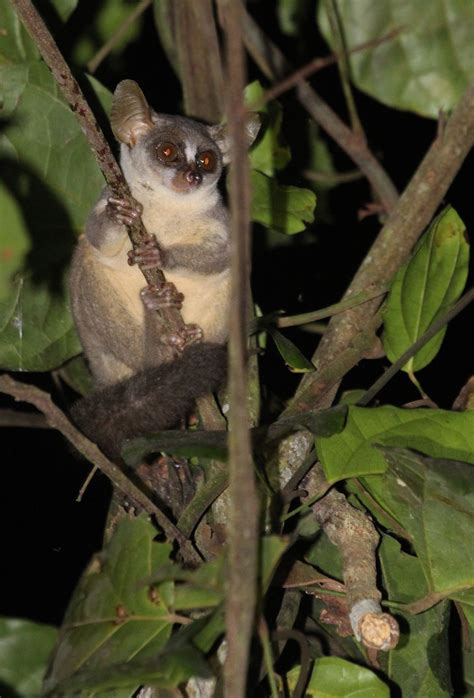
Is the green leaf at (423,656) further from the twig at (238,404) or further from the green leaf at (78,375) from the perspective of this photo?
the green leaf at (78,375)

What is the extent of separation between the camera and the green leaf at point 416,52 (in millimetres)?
3258

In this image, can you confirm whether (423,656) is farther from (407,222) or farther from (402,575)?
(407,222)


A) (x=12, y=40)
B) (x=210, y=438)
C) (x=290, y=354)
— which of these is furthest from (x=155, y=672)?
(x=12, y=40)

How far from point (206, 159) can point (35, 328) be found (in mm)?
869

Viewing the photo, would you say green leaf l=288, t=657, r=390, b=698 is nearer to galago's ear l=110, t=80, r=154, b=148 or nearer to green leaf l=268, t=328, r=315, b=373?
green leaf l=268, t=328, r=315, b=373

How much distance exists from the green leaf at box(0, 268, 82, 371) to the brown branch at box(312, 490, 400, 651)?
129cm

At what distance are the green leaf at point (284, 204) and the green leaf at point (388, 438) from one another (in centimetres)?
94

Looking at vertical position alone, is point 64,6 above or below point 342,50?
above

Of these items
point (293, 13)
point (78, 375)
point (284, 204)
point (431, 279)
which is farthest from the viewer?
point (293, 13)

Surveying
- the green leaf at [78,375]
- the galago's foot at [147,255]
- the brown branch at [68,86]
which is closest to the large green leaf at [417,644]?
the galago's foot at [147,255]

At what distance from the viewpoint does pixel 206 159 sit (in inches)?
130

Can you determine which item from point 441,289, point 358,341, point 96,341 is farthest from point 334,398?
point 96,341

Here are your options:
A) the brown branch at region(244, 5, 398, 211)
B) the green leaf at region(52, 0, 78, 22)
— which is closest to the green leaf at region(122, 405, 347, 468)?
the brown branch at region(244, 5, 398, 211)

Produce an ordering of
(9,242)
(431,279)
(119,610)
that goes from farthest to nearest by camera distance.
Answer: (431,279) → (119,610) → (9,242)
